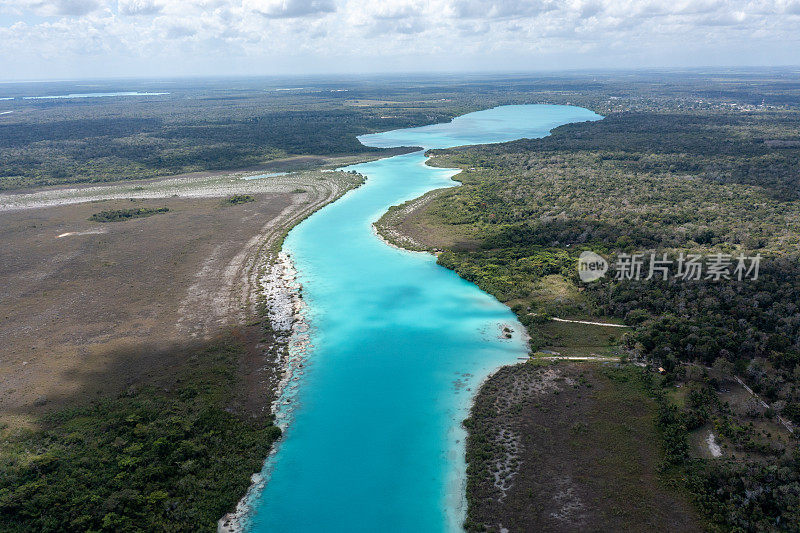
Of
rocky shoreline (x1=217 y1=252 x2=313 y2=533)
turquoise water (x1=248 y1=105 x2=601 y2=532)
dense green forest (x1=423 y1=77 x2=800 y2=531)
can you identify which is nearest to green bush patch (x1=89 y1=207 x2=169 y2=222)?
turquoise water (x1=248 y1=105 x2=601 y2=532)

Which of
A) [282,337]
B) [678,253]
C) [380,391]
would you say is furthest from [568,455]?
[678,253]

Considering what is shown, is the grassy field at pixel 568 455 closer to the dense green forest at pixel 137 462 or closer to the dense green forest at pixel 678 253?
the dense green forest at pixel 678 253

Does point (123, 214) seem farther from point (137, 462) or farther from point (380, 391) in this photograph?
point (380, 391)

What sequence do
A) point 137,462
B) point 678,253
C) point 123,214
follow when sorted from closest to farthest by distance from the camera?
1. point 137,462
2. point 678,253
3. point 123,214
